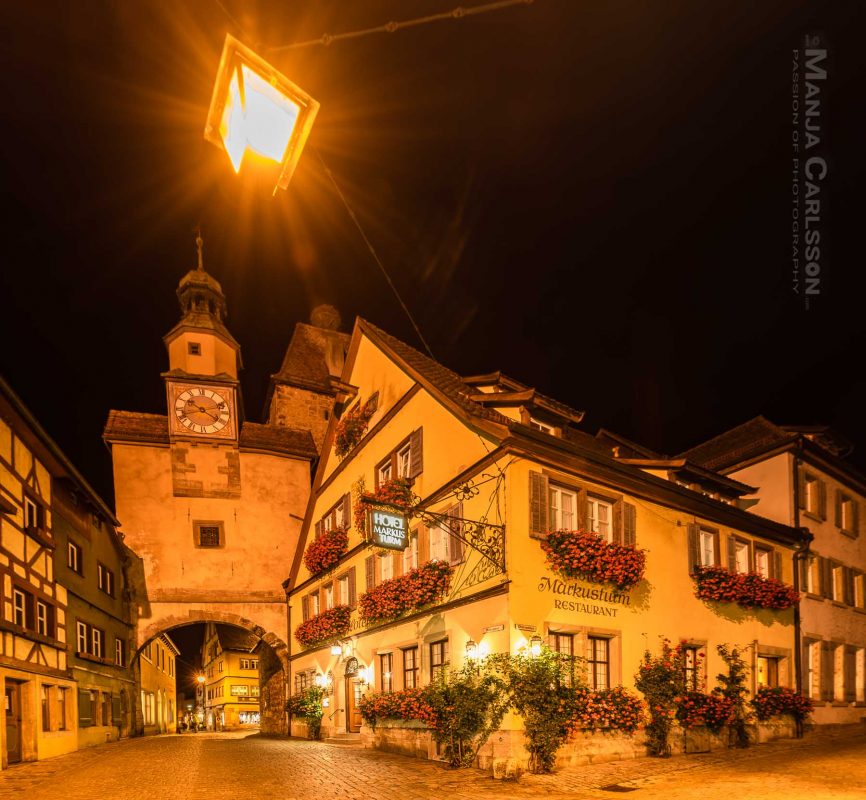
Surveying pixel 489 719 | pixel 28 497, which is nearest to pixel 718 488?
pixel 489 719

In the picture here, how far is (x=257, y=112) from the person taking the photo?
400 centimetres

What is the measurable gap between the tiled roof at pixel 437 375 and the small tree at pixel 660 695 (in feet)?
19.0

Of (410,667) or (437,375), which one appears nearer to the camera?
(410,667)

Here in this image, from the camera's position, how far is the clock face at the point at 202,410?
93.8 ft

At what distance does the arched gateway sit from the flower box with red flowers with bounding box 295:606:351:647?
13.3 feet

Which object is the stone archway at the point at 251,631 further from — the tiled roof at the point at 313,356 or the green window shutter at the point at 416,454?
the green window shutter at the point at 416,454

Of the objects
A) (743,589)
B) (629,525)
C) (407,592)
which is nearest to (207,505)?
(407,592)

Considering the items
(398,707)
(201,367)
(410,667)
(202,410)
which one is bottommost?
(398,707)

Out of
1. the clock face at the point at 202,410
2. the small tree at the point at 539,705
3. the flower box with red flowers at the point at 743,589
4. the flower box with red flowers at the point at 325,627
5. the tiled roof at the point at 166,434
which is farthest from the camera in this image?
the clock face at the point at 202,410

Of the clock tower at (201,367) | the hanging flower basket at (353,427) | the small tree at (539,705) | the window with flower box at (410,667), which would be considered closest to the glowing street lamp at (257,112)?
the small tree at (539,705)

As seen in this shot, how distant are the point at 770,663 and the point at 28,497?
19.2 meters

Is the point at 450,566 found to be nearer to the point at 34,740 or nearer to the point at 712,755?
the point at 712,755

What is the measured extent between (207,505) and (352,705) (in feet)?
37.5

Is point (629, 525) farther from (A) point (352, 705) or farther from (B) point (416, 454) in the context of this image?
(A) point (352, 705)
